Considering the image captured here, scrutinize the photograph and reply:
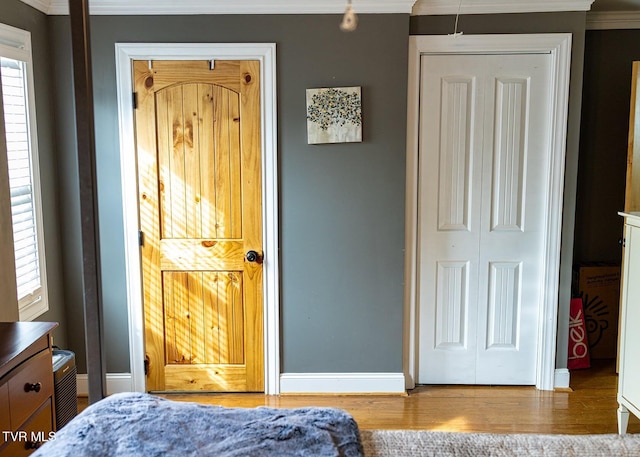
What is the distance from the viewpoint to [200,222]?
11.5 feet

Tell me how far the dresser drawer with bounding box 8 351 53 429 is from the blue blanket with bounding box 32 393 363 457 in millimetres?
565

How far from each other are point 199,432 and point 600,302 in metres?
3.43

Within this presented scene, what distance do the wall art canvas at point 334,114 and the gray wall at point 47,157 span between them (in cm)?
148

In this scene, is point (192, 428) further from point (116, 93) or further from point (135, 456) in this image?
point (116, 93)

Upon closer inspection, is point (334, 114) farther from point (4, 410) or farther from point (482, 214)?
point (4, 410)

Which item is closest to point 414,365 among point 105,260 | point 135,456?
point 105,260

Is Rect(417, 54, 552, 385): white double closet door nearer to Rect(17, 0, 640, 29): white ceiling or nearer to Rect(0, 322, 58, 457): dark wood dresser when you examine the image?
Rect(17, 0, 640, 29): white ceiling

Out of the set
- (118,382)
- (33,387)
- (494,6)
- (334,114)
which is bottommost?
(118,382)

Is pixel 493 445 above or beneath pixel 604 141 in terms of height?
beneath

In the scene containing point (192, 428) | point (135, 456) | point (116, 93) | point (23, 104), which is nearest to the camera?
point (135, 456)

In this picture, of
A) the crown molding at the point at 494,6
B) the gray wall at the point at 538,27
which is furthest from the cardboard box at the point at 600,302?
the crown molding at the point at 494,6

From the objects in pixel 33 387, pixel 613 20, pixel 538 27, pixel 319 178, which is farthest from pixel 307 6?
pixel 33 387

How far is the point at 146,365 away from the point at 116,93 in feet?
5.33

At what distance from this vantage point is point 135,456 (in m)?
1.36
